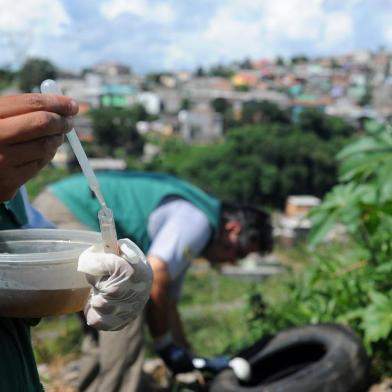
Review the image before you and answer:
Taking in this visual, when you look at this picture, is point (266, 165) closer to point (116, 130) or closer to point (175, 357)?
point (116, 130)

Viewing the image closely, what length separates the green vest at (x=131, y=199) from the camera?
2.95 m

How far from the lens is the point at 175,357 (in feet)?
9.70

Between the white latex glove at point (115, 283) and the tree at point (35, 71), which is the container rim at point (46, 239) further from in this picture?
the tree at point (35, 71)

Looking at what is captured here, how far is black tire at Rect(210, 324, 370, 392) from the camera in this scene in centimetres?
265

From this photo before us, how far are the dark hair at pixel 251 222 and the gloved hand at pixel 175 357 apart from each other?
0.57m

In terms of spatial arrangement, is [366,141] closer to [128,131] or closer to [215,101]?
[128,131]

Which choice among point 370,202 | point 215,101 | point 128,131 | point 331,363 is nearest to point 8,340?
point 331,363

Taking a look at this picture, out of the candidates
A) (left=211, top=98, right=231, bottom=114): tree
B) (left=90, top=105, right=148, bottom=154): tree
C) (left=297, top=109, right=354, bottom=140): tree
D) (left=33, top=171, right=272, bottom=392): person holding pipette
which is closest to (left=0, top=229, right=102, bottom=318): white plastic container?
(left=33, top=171, right=272, bottom=392): person holding pipette

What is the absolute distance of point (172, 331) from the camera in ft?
10.8

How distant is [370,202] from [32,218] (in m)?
1.57

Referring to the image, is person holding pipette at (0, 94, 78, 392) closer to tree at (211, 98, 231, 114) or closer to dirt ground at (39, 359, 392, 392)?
dirt ground at (39, 359, 392, 392)

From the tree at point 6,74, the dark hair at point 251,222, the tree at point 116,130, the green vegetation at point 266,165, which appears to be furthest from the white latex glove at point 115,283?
the tree at point 116,130

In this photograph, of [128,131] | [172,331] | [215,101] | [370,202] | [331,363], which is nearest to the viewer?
[331,363]

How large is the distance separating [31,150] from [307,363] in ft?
7.59
